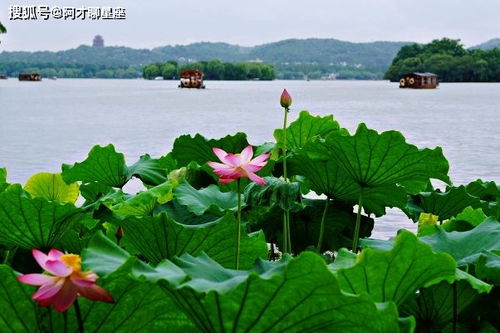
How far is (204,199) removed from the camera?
136 cm

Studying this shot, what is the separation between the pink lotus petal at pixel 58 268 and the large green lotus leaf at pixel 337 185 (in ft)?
2.53

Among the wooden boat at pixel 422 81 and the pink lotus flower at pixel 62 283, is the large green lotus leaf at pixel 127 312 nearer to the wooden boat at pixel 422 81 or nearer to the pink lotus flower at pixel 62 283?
the pink lotus flower at pixel 62 283

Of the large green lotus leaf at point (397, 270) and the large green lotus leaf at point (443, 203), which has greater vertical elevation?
the large green lotus leaf at point (397, 270)

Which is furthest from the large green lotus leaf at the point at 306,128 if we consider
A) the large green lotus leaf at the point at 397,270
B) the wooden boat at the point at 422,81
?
the wooden boat at the point at 422,81

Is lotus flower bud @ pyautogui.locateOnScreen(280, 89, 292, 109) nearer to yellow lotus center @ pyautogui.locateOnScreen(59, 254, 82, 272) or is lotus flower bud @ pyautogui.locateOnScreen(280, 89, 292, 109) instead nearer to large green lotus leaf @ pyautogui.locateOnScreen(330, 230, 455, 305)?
large green lotus leaf @ pyautogui.locateOnScreen(330, 230, 455, 305)

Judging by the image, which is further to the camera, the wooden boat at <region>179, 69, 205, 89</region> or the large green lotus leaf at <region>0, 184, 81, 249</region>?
the wooden boat at <region>179, 69, 205, 89</region>

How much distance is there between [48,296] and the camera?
630mm

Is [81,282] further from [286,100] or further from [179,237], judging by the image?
[286,100]

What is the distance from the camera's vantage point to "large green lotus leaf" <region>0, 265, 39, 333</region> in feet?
2.39

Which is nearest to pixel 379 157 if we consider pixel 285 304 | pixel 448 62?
pixel 285 304

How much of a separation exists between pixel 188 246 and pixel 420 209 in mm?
778

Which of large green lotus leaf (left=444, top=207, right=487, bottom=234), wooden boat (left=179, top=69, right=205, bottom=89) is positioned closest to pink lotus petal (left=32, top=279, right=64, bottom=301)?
large green lotus leaf (left=444, top=207, right=487, bottom=234)

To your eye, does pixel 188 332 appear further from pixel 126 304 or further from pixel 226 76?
pixel 226 76

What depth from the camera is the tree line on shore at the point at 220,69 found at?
225 ft
